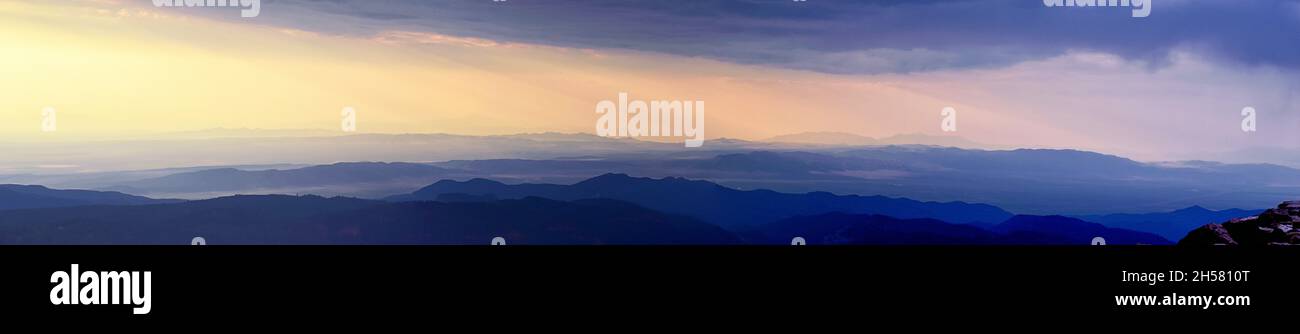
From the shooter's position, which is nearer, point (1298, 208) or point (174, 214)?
point (1298, 208)

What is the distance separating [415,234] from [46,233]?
815cm

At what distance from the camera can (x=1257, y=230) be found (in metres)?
15.3

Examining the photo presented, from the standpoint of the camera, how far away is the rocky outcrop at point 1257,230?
14789mm

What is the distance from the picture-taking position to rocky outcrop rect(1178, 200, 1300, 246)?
48.5 ft
